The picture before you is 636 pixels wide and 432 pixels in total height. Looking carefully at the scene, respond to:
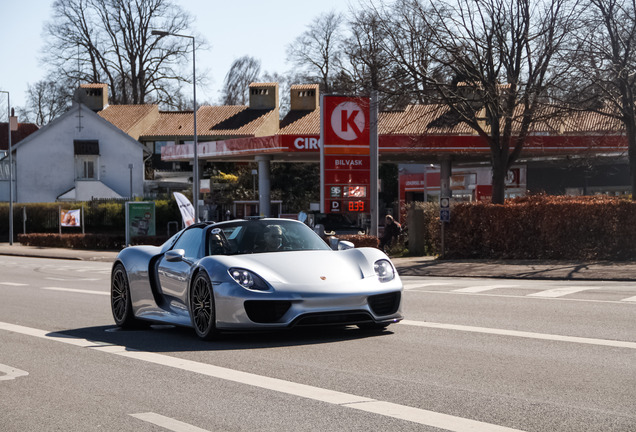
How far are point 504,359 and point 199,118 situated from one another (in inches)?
2834

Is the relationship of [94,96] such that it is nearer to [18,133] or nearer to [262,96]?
[262,96]

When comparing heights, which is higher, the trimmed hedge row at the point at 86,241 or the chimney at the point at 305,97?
the chimney at the point at 305,97

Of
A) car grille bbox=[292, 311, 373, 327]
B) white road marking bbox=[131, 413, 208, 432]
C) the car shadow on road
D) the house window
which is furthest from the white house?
white road marking bbox=[131, 413, 208, 432]

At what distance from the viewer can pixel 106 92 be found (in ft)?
Result: 252

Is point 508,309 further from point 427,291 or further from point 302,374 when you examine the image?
point 302,374

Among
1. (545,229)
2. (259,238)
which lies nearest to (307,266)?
(259,238)

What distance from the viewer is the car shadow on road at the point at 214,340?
9430 millimetres

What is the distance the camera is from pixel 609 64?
2988 cm

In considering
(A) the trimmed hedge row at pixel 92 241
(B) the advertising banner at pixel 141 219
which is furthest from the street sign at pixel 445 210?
(B) the advertising banner at pixel 141 219

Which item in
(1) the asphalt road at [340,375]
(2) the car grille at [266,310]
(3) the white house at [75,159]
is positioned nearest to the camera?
(1) the asphalt road at [340,375]

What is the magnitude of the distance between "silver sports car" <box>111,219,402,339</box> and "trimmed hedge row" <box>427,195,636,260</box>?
638 inches

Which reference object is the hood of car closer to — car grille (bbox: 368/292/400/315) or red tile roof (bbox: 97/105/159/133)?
car grille (bbox: 368/292/400/315)

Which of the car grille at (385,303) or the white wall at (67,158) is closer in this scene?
the car grille at (385,303)

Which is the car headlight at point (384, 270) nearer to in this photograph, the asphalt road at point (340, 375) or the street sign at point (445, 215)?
the asphalt road at point (340, 375)
